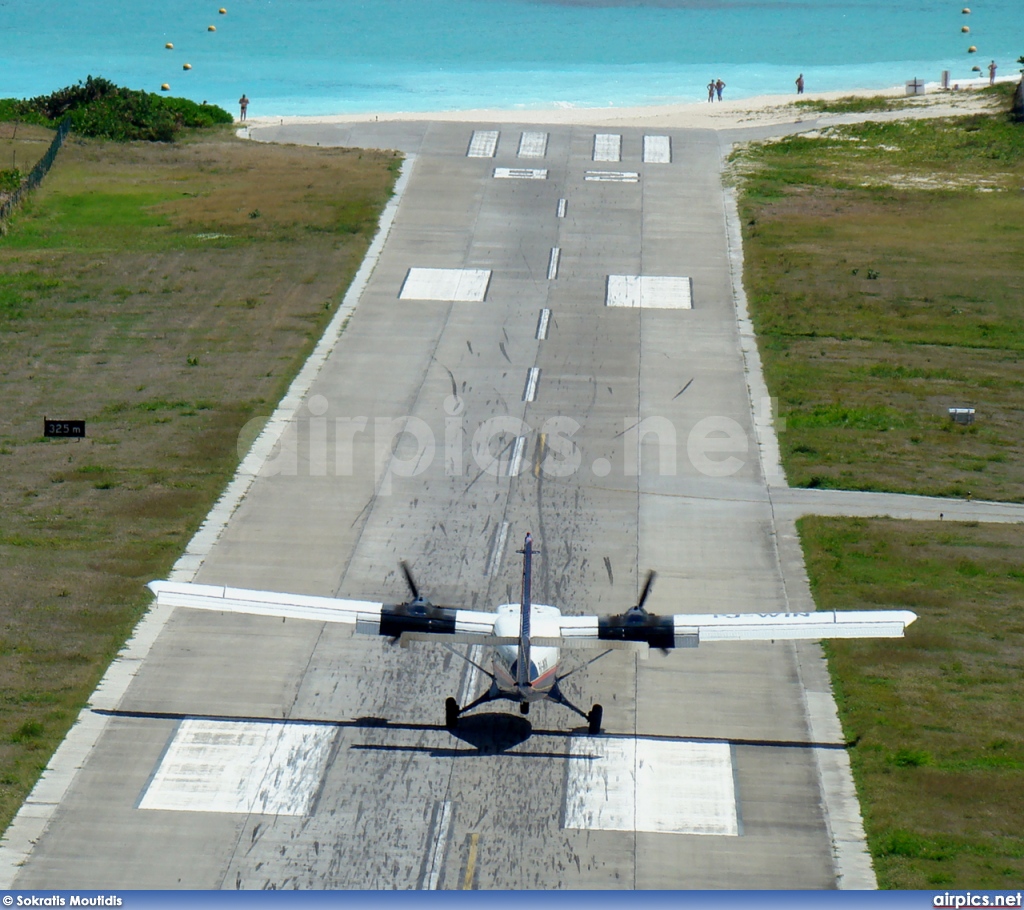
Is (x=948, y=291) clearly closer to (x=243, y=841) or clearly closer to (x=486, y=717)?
(x=486, y=717)

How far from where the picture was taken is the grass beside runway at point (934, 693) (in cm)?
2503

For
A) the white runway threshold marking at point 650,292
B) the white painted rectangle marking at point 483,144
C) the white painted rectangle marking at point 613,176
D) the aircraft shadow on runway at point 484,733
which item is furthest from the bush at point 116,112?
the aircraft shadow on runway at point 484,733

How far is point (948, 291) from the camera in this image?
56812 mm

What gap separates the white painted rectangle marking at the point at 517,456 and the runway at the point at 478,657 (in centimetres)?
9

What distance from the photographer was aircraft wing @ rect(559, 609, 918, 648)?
26984 mm

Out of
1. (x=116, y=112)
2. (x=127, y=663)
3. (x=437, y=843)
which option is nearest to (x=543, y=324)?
(x=127, y=663)

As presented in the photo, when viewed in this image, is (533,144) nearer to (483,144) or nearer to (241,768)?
(483,144)

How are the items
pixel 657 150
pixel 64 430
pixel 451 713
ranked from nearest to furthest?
pixel 451 713
pixel 64 430
pixel 657 150

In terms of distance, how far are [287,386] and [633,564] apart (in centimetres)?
1629

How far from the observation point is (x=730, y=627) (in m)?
27.8

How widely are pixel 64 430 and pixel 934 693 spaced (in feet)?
86.9

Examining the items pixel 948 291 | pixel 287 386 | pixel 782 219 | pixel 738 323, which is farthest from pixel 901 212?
pixel 287 386
